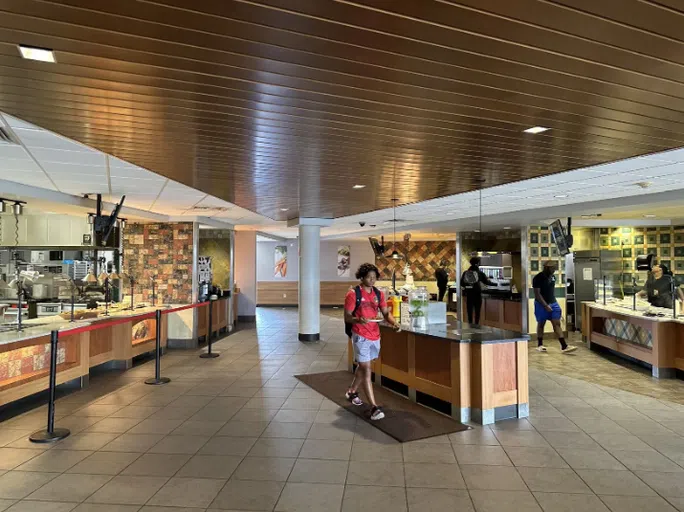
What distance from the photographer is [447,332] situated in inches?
205

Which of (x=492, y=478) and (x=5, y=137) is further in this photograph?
(x=5, y=137)

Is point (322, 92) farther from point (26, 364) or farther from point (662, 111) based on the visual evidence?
point (26, 364)

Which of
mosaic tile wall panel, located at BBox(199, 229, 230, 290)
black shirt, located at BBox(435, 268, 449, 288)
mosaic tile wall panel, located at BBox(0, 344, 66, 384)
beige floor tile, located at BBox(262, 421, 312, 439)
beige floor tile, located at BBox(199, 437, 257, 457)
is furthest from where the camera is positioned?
black shirt, located at BBox(435, 268, 449, 288)

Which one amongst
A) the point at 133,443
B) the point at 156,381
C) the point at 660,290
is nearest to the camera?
the point at 133,443

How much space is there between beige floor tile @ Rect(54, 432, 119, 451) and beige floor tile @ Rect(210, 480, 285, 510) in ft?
5.05

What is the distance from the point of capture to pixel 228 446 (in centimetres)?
405

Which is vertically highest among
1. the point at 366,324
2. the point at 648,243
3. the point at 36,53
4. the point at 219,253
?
the point at 36,53

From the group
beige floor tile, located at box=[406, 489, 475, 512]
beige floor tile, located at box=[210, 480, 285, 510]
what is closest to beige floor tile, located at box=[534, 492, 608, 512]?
beige floor tile, located at box=[406, 489, 475, 512]

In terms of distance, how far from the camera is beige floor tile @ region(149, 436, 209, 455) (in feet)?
13.0

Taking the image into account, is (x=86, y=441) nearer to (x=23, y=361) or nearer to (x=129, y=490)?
(x=129, y=490)

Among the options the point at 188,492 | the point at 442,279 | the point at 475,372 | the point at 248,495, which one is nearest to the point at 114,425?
the point at 188,492

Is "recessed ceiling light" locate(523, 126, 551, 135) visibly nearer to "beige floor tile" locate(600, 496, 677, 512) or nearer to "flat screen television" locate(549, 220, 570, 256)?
"beige floor tile" locate(600, 496, 677, 512)

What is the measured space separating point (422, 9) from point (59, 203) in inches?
254

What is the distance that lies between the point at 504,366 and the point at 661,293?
4.52 m
